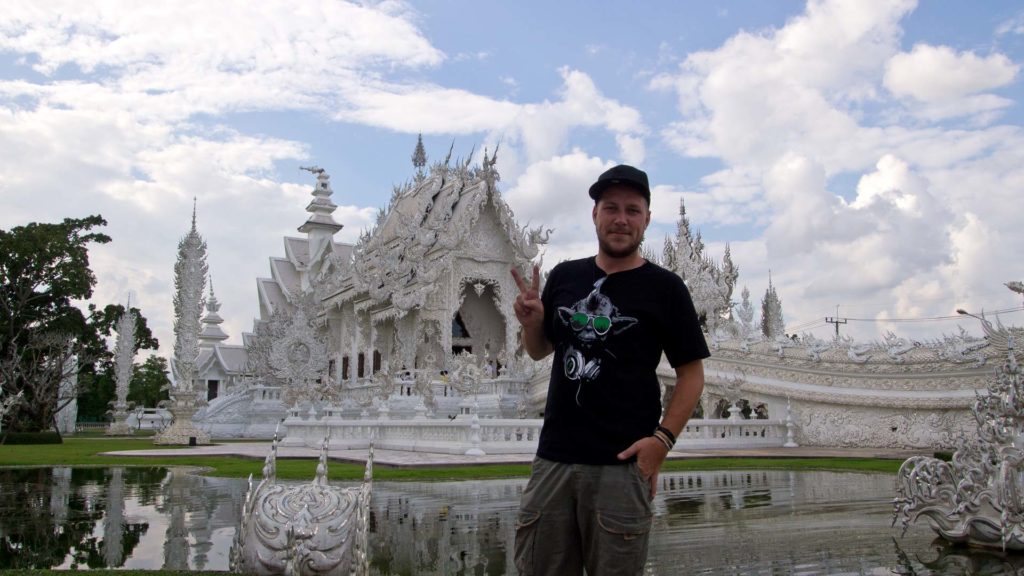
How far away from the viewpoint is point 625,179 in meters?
2.93

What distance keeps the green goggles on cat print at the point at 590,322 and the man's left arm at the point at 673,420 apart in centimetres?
32

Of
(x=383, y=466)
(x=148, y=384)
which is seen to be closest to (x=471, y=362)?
(x=383, y=466)

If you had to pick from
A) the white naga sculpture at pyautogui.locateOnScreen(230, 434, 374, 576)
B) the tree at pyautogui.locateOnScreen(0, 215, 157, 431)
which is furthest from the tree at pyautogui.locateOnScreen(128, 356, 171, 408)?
the white naga sculpture at pyautogui.locateOnScreen(230, 434, 374, 576)

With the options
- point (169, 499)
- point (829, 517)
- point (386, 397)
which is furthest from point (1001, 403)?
point (386, 397)

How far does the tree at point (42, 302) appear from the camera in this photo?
90.6 ft

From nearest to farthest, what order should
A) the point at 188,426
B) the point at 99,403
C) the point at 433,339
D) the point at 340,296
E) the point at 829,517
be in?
the point at 829,517
the point at 188,426
the point at 433,339
the point at 340,296
the point at 99,403

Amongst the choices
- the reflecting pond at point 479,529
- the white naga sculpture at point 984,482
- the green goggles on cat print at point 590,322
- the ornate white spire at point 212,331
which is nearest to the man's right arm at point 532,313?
the green goggles on cat print at point 590,322

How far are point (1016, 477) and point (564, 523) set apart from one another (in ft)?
12.8

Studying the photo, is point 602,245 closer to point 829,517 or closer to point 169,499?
point 829,517

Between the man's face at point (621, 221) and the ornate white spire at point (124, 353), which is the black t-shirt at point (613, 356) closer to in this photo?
the man's face at point (621, 221)

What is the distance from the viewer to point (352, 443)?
18000 millimetres

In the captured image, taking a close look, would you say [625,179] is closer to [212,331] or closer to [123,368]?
[123,368]

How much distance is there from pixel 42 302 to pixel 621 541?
32806mm

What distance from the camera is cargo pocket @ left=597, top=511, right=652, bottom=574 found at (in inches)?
105
